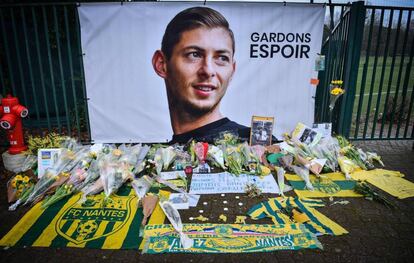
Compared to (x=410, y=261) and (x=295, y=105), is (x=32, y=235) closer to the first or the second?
(x=410, y=261)

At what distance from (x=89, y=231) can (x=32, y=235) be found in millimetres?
564

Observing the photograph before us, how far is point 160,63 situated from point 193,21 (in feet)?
2.93

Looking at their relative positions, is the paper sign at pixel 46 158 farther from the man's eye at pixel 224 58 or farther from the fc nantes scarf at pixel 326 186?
the fc nantes scarf at pixel 326 186

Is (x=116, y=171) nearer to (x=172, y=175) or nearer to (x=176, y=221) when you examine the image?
(x=172, y=175)

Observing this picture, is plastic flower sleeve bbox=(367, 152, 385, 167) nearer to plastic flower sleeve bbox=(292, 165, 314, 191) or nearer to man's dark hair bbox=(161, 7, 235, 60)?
plastic flower sleeve bbox=(292, 165, 314, 191)

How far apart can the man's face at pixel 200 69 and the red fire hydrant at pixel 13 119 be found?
232cm

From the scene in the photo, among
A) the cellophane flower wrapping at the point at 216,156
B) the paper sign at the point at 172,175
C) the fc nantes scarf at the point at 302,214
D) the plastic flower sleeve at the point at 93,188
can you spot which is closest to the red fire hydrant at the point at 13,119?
the plastic flower sleeve at the point at 93,188

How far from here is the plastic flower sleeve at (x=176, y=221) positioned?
111 inches

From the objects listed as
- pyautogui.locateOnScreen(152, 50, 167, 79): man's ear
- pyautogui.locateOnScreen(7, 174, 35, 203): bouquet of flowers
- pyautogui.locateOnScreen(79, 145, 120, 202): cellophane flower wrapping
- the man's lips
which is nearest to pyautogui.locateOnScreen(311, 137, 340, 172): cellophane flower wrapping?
the man's lips

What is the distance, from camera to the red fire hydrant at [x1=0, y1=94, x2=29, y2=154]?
4.30 meters

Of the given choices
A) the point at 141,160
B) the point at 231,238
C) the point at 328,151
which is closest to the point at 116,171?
the point at 141,160

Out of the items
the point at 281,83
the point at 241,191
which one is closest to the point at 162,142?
the point at 241,191

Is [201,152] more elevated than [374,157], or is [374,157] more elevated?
[201,152]

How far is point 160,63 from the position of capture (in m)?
5.02
